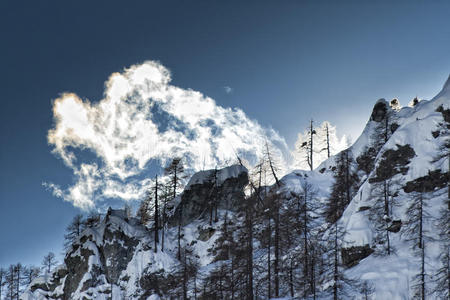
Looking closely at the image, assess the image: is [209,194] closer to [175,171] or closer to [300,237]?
[175,171]

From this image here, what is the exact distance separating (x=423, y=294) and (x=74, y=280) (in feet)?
151

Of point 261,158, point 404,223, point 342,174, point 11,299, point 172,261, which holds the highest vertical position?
point 261,158

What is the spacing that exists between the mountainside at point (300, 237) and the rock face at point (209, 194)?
204 millimetres

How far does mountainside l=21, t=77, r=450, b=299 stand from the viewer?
2559cm

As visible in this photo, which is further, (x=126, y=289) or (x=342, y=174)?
(x=342, y=174)

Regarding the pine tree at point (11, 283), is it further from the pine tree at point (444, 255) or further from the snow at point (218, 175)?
the pine tree at point (444, 255)

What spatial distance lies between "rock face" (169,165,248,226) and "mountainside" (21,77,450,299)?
204 millimetres

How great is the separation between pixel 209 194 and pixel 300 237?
82.5 feet

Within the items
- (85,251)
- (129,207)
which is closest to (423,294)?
(85,251)

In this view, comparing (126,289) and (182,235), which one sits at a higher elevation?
(182,235)

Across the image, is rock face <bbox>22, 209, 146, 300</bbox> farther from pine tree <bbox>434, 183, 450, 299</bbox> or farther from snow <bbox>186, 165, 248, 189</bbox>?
pine tree <bbox>434, 183, 450, 299</bbox>

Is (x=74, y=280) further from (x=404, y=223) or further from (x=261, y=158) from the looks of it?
(x=404, y=223)

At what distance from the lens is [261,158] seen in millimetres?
57688

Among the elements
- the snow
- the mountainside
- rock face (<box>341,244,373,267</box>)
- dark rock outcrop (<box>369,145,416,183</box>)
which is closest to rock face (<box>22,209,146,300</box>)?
the mountainside
